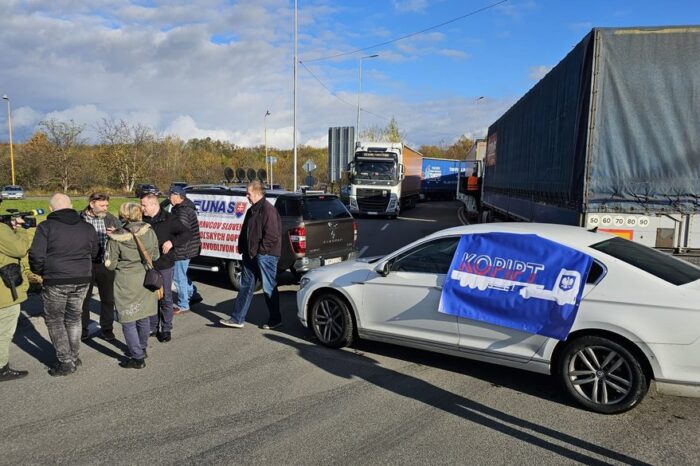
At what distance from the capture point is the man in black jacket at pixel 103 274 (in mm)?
5828

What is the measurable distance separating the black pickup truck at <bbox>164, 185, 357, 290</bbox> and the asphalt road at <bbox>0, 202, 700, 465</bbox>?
266 centimetres

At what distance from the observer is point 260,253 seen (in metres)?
6.38

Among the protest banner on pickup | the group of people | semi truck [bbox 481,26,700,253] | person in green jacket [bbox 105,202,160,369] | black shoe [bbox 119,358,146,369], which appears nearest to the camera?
the group of people

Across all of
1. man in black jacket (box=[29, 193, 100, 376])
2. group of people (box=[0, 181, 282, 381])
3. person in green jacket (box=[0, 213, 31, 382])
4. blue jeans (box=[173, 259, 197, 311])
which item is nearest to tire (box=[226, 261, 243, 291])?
blue jeans (box=[173, 259, 197, 311])

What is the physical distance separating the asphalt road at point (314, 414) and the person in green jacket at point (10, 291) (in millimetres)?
241

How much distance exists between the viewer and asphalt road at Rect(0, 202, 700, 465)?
3408 mm

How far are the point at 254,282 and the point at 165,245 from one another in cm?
123

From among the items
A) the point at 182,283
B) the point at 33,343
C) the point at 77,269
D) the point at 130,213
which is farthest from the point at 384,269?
the point at 33,343

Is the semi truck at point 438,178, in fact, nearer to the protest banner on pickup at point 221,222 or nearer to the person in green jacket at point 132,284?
the protest banner on pickup at point 221,222

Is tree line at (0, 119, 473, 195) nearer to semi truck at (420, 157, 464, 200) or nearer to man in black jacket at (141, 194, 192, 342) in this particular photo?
semi truck at (420, 157, 464, 200)

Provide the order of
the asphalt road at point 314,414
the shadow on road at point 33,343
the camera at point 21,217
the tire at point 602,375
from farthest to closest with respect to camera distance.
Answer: the shadow on road at point 33,343, the camera at point 21,217, the tire at point 602,375, the asphalt road at point 314,414

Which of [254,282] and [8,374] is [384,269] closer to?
[254,282]

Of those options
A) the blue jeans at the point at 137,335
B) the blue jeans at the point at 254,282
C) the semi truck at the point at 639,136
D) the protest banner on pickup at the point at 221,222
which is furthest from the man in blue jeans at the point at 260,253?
the semi truck at the point at 639,136

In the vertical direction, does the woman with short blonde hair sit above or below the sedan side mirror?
above
